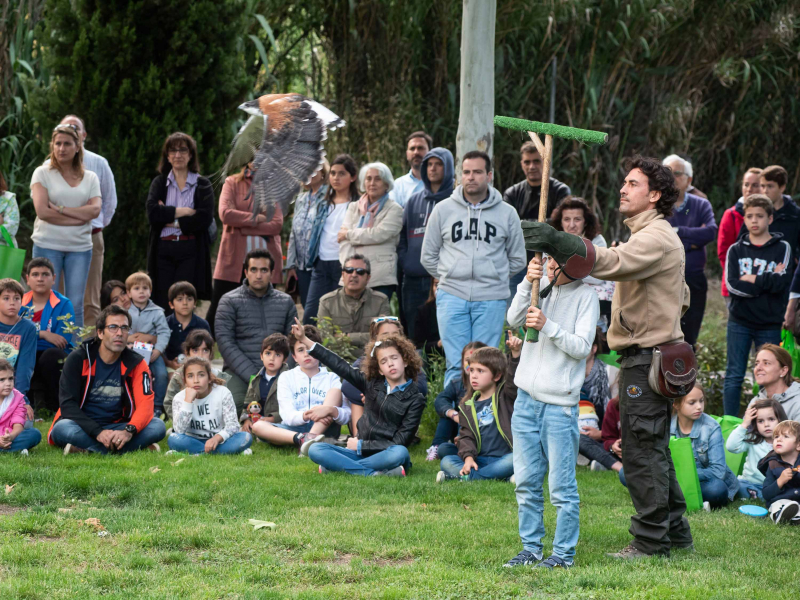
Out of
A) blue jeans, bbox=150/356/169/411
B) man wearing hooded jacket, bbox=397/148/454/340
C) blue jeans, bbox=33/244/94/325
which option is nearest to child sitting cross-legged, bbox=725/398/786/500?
man wearing hooded jacket, bbox=397/148/454/340

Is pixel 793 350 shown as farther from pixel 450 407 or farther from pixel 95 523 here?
pixel 95 523

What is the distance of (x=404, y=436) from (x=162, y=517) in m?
1.79

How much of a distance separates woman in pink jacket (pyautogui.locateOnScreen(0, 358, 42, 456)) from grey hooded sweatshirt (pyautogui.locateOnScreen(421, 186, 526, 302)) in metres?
2.79

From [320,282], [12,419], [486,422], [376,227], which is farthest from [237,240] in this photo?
[486,422]

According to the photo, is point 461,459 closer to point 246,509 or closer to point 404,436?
point 404,436

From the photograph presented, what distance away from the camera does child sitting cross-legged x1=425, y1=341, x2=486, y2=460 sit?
642 centimetres

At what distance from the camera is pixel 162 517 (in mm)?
4781

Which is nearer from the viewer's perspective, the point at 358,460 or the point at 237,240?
the point at 358,460

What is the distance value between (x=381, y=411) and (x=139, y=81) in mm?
4356

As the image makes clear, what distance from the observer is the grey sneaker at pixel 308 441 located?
6309 millimetres

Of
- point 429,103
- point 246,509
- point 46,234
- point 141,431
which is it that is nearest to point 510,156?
point 429,103

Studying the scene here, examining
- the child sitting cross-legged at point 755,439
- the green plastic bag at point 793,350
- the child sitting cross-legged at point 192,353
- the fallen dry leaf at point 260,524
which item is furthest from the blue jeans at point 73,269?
the green plastic bag at point 793,350

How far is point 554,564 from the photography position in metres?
4.07

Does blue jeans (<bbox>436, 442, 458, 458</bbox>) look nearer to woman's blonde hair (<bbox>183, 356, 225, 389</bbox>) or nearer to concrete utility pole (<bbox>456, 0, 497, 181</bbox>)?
woman's blonde hair (<bbox>183, 356, 225, 389</bbox>)
